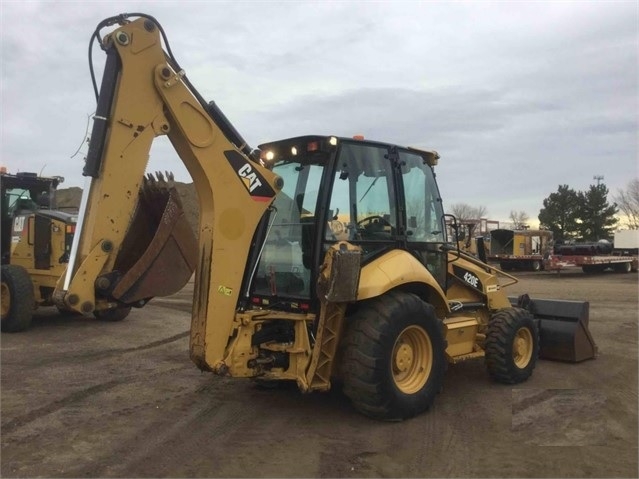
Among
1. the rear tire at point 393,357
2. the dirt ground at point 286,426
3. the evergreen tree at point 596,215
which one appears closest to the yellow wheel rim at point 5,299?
the dirt ground at point 286,426

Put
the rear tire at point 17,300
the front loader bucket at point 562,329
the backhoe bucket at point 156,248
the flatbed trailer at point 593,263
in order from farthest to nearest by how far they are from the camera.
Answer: the flatbed trailer at point 593,263 < the rear tire at point 17,300 < the front loader bucket at point 562,329 < the backhoe bucket at point 156,248

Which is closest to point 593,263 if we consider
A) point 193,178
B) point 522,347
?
point 522,347

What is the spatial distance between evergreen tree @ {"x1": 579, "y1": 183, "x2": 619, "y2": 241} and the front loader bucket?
161ft

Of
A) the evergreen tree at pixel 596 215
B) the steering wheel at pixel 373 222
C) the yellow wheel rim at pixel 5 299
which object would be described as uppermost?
the evergreen tree at pixel 596 215

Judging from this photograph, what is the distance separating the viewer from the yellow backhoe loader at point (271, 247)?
436cm

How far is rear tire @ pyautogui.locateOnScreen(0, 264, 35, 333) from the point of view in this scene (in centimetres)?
970

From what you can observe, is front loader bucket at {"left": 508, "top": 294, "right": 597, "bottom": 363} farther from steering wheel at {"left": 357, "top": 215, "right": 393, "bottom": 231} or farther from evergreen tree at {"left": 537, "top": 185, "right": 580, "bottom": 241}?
evergreen tree at {"left": 537, "top": 185, "right": 580, "bottom": 241}

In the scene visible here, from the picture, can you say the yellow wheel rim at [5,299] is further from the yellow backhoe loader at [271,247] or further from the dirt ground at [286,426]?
the yellow backhoe loader at [271,247]

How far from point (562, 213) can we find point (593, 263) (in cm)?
3077

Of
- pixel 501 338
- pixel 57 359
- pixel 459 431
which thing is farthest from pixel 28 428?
pixel 501 338

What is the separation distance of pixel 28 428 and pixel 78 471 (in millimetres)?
1198

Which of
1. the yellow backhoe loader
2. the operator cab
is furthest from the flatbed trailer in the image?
the operator cab

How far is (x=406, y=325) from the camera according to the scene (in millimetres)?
5121

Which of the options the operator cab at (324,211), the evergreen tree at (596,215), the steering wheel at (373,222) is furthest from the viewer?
the evergreen tree at (596,215)
